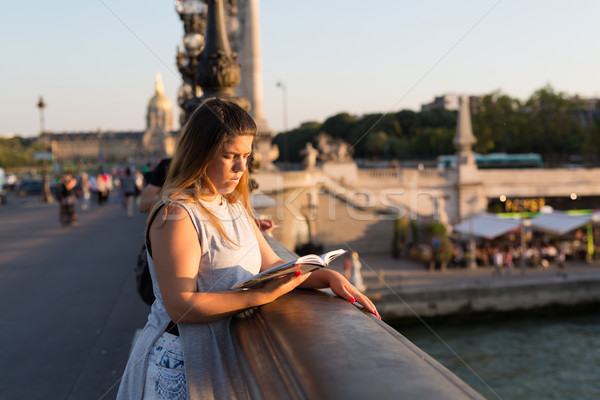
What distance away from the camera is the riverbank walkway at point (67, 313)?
10.6 ft

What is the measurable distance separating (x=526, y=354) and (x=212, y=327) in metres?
21.9

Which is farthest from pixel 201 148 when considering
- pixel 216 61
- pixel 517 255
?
pixel 517 255

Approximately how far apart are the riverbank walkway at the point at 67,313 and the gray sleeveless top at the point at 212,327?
0.56 metres

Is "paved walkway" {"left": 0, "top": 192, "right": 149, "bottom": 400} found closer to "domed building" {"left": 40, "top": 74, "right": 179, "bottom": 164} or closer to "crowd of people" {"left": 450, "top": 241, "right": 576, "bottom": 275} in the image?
"crowd of people" {"left": 450, "top": 241, "right": 576, "bottom": 275}

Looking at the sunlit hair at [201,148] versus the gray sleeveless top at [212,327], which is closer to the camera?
the gray sleeveless top at [212,327]

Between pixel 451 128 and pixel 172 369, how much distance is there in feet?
209

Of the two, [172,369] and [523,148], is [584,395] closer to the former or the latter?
[172,369]

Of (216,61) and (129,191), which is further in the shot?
(129,191)

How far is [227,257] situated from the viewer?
1.80 meters

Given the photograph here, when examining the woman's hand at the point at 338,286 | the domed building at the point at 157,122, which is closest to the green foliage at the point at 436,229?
the woman's hand at the point at 338,286

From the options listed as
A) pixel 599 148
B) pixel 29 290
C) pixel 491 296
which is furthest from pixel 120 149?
pixel 29 290

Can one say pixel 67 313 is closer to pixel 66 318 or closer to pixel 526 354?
pixel 66 318

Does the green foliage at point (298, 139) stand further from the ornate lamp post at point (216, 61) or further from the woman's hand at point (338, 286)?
the woman's hand at point (338, 286)

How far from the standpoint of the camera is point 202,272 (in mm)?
1762
